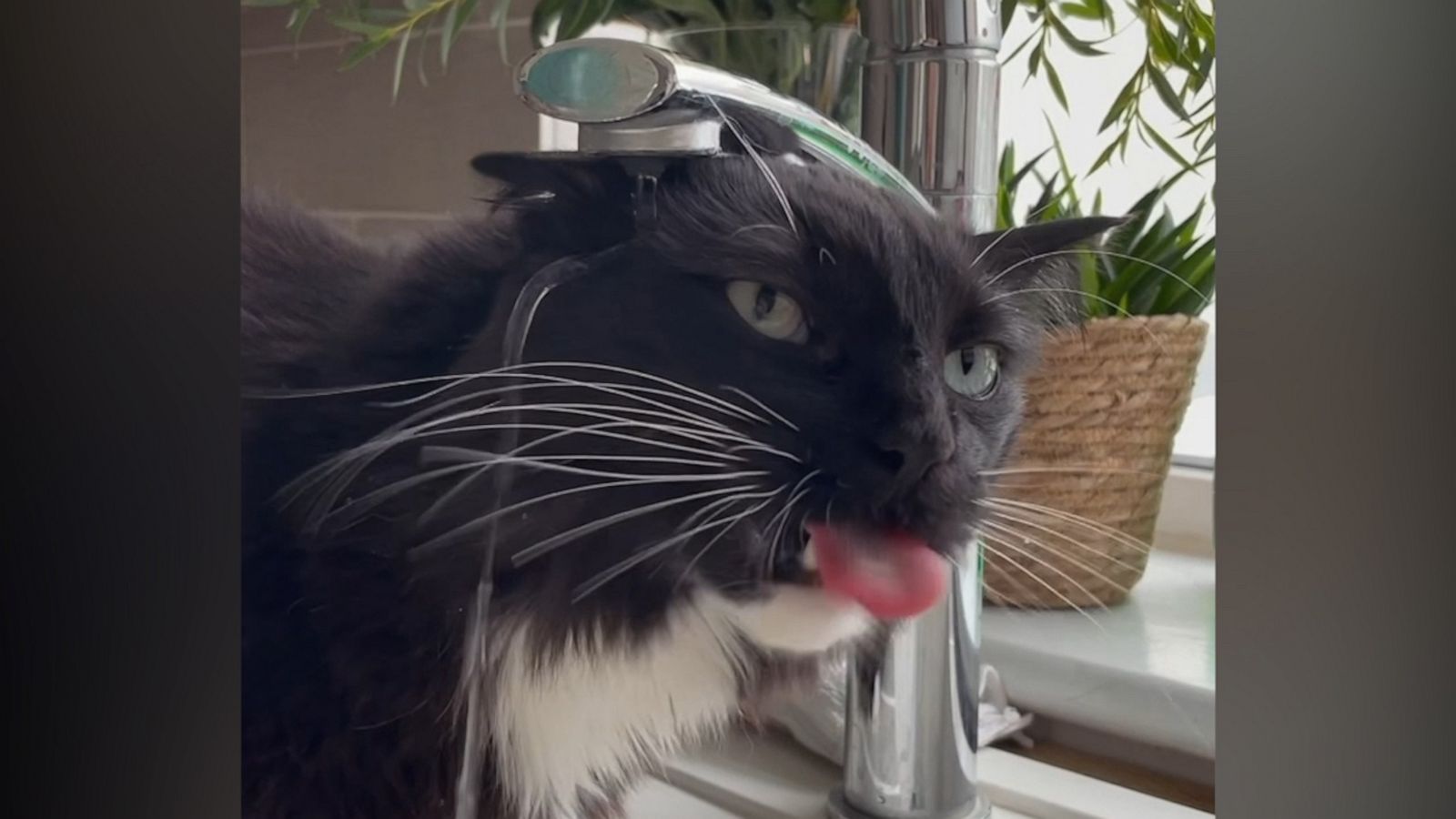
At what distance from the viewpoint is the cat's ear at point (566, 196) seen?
1.58 feet

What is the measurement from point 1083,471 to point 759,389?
5.2 inches

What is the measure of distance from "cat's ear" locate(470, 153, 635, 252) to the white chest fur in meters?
0.16

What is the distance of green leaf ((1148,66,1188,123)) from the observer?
44 centimetres

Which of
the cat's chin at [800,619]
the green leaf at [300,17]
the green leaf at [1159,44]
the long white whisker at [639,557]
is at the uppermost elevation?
the green leaf at [300,17]

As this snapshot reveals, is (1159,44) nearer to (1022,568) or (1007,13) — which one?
(1007,13)

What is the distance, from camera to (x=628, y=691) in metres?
0.50

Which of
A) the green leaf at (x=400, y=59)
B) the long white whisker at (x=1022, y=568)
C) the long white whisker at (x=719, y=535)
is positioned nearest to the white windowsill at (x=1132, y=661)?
the long white whisker at (x=1022, y=568)

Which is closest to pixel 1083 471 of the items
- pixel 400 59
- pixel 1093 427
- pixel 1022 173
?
pixel 1093 427

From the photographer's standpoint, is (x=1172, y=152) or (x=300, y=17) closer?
(x=1172, y=152)

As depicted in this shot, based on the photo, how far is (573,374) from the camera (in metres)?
0.49

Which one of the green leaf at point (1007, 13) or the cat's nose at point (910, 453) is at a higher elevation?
the green leaf at point (1007, 13)

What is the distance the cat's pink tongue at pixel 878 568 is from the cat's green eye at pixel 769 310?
0.25 feet

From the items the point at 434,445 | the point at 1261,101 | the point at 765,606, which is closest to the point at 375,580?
the point at 434,445

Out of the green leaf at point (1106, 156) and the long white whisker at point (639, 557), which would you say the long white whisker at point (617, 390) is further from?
the green leaf at point (1106, 156)
